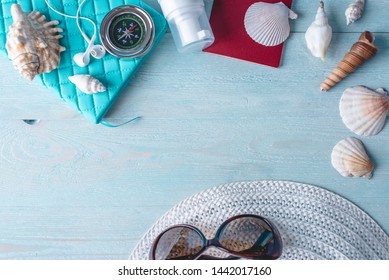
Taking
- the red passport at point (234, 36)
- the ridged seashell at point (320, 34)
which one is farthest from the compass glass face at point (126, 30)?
the ridged seashell at point (320, 34)

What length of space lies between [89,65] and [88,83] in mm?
36

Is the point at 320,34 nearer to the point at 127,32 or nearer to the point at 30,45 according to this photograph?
the point at 127,32

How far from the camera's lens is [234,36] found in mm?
906

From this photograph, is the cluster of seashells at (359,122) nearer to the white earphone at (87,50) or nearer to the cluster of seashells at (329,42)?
the cluster of seashells at (329,42)

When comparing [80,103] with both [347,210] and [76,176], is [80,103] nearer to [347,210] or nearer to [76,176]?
[76,176]

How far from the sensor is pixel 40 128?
92cm

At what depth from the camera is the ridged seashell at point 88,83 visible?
87 cm

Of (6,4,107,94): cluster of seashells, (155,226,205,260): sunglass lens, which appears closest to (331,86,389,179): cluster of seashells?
(155,226,205,260): sunglass lens

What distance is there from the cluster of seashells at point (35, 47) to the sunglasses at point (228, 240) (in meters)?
0.25

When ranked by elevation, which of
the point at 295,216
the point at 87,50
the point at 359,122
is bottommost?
the point at 295,216

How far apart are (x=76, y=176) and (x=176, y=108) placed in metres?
0.19

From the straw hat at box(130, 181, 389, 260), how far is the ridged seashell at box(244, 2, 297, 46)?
0.22 m

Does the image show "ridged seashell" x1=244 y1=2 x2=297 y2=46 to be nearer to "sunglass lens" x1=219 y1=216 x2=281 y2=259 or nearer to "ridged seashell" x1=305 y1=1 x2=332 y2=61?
"ridged seashell" x1=305 y1=1 x2=332 y2=61

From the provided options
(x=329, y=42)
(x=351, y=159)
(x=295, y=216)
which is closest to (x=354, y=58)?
(x=329, y=42)
